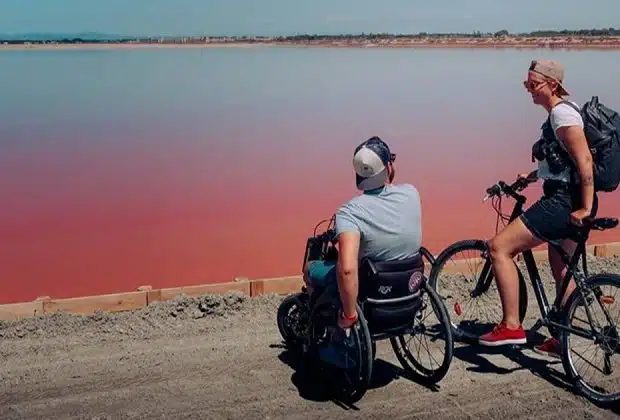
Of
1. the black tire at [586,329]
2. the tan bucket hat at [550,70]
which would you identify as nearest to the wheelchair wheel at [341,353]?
the black tire at [586,329]

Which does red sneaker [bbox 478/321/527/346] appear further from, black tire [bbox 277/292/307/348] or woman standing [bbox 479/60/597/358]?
black tire [bbox 277/292/307/348]

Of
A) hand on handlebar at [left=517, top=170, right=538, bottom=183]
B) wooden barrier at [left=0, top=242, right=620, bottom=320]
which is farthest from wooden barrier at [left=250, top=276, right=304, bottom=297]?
hand on handlebar at [left=517, top=170, right=538, bottom=183]

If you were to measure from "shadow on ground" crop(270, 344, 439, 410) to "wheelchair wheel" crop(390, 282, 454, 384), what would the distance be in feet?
0.21

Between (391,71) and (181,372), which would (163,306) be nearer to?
(181,372)

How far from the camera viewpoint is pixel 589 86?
22.8 m

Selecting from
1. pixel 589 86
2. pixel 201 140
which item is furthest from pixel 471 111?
pixel 201 140

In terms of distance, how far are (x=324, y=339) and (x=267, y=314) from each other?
1.29m

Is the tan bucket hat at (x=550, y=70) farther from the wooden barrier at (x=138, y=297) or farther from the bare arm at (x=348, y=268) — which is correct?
the wooden barrier at (x=138, y=297)

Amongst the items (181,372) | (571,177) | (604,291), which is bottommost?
(181,372)

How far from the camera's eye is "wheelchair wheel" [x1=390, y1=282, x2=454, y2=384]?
188 inches

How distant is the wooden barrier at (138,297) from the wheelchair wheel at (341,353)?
1510 mm

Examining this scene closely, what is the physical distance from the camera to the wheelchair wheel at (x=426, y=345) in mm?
4785

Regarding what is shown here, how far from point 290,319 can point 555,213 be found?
162cm

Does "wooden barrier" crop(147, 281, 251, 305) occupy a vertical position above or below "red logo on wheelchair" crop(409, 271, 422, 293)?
below
